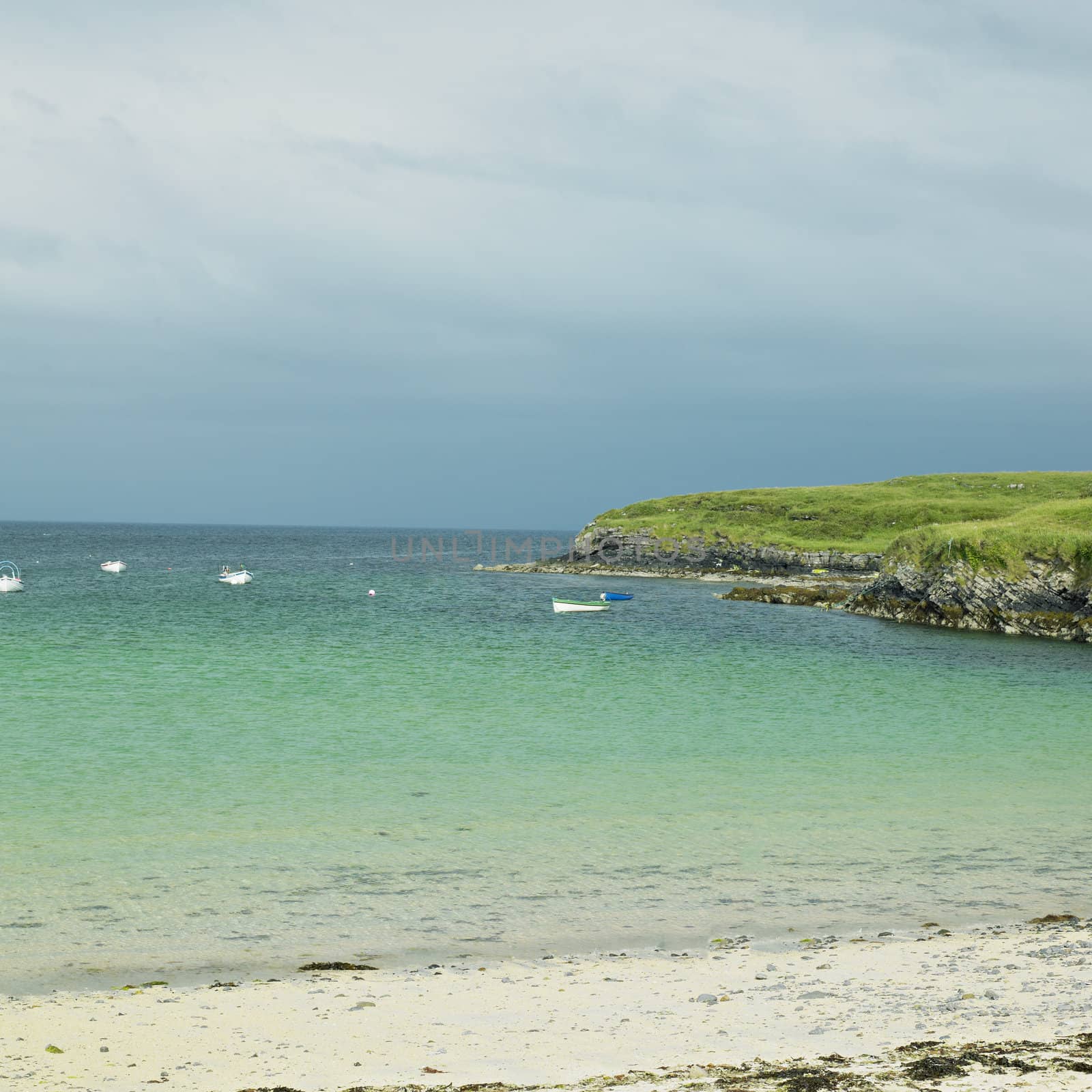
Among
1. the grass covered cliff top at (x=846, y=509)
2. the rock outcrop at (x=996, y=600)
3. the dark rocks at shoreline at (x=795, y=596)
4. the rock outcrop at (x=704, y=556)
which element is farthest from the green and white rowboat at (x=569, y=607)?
the rock outcrop at (x=704, y=556)

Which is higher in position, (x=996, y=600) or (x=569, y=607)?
(x=996, y=600)

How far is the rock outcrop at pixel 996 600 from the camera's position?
2554 inches

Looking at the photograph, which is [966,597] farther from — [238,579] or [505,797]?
[238,579]

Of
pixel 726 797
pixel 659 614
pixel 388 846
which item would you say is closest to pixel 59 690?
pixel 388 846

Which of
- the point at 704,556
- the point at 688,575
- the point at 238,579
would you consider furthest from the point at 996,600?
the point at 238,579

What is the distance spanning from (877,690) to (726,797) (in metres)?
20.9

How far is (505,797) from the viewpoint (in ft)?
79.3

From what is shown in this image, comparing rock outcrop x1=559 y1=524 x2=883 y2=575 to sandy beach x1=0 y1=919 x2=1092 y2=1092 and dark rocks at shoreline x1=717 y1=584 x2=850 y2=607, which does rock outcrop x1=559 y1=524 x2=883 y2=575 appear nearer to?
dark rocks at shoreline x1=717 y1=584 x2=850 y2=607

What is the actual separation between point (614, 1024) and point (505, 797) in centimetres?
1271

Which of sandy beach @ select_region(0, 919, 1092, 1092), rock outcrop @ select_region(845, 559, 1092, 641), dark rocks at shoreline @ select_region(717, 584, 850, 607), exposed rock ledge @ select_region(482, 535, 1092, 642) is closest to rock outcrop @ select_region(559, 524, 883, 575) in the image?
exposed rock ledge @ select_region(482, 535, 1092, 642)

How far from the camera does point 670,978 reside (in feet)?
43.8

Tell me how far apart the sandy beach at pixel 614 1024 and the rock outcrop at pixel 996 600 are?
2225 inches

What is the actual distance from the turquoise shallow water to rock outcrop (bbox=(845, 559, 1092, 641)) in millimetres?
11446

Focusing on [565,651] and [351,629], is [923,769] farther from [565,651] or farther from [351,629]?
[351,629]
